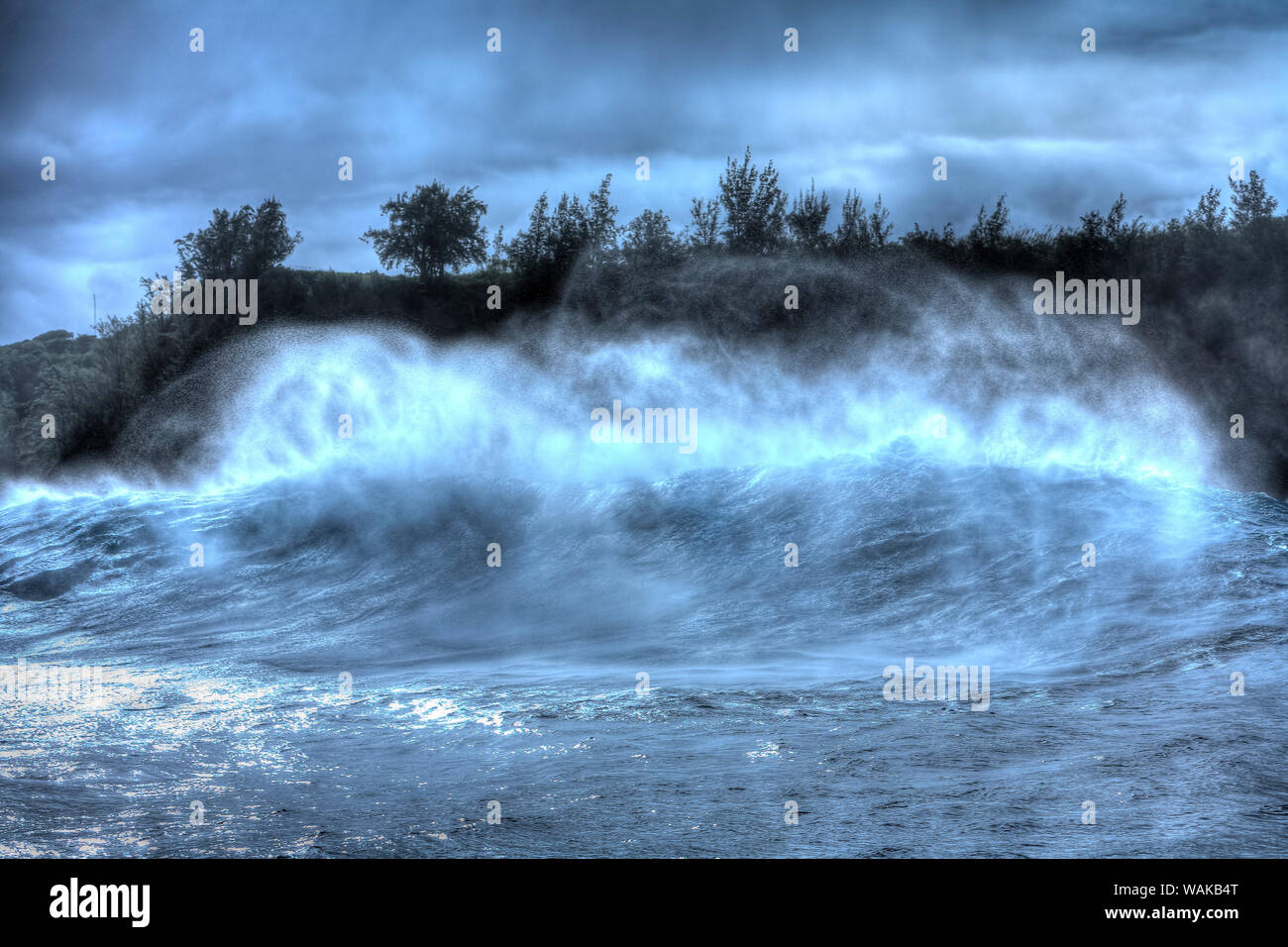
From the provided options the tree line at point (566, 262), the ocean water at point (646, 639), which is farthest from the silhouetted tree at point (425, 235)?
the ocean water at point (646, 639)

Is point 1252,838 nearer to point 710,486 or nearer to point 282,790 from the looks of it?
point 282,790

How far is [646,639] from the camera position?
459 inches

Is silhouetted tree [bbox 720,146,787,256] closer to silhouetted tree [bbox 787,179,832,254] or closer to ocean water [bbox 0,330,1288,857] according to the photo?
silhouetted tree [bbox 787,179,832,254]

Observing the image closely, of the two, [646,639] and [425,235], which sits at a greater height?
[425,235]

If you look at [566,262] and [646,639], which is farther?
[566,262]

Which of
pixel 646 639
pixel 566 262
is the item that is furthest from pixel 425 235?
pixel 646 639

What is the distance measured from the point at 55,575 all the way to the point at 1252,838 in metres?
17.1

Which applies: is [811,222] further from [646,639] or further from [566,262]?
[646,639]

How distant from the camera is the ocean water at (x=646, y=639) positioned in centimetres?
546

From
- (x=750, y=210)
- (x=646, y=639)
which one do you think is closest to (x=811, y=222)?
(x=750, y=210)

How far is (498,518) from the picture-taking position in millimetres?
17953

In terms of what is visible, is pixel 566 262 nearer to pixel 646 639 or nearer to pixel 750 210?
pixel 750 210

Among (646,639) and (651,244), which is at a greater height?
(651,244)
